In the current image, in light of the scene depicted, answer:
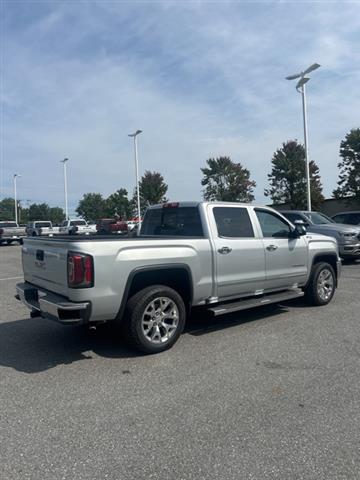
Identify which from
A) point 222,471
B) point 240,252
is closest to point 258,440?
point 222,471

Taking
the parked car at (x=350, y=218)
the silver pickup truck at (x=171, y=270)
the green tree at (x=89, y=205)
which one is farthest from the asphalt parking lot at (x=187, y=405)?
the green tree at (x=89, y=205)

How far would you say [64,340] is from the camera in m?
5.46

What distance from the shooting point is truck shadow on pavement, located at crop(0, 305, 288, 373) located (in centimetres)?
472

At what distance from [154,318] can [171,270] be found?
611 mm

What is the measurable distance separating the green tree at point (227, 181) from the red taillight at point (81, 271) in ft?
→ 152

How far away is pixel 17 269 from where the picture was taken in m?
13.9

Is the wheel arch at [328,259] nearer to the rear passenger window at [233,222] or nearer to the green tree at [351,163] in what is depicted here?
the rear passenger window at [233,222]

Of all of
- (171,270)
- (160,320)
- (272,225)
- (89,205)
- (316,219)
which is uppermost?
(89,205)

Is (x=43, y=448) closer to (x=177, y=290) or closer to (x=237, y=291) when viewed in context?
(x=177, y=290)

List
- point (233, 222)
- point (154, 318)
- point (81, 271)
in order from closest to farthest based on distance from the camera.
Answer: point (81, 271) → point (154, 318) → point (233, 222)

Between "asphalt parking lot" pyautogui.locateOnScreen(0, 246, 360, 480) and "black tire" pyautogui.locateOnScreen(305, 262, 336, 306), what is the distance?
47.1 inches

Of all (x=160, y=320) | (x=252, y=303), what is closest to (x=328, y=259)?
(x=252, y=303)

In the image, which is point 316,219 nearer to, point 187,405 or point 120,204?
point 187,405

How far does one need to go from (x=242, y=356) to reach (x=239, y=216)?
2162 millimetres
